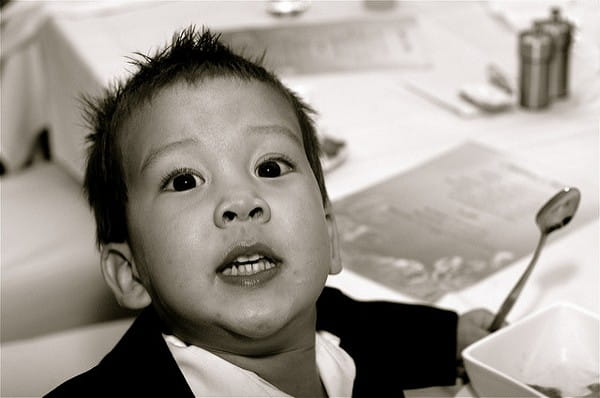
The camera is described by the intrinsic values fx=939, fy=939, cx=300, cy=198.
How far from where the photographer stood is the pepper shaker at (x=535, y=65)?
156cm

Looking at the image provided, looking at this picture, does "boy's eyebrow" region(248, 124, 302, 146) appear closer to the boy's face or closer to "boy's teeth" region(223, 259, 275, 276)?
the boy's face

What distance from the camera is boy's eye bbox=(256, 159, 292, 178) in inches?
36.2

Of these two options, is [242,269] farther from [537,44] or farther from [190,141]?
[537,44]

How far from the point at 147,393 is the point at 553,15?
1.02 m

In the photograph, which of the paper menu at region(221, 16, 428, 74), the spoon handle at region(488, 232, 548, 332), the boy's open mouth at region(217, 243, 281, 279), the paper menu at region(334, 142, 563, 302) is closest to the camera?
the boy's open mouth at region(217, 243, 281, 279)

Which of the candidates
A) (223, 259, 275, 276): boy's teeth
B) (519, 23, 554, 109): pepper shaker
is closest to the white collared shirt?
(223, 259, 275, 276): boy's teeth

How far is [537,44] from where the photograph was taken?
156 cm

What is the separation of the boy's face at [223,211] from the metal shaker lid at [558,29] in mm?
758

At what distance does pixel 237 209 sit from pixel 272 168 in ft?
0.31

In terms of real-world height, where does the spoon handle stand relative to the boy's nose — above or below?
below

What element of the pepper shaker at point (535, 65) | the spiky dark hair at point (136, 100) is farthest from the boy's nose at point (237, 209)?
the pepper shaker at point (535, 65)

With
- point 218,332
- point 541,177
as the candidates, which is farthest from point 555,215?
point 218,332

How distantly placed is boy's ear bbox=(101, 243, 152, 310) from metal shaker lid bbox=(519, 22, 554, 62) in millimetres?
855

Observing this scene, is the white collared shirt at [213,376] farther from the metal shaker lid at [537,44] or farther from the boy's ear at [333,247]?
the metal shaker lid at [537,44]
